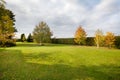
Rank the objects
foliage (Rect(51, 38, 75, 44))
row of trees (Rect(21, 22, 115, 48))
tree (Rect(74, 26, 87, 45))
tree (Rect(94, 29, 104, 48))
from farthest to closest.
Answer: foliage (Rect(51, 38, 75, 44)) < tree (Rect(74, 26, 87, 45)) < tree (Rect(94, 29, 104, 48)) < row of trees (Rect(21, 22, 115, 48))

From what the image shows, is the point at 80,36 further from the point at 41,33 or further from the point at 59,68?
the point at 59,68

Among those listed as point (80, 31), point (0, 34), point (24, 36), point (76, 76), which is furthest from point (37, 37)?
point (76, 76)

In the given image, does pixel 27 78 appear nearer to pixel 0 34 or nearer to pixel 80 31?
pixel 0 34

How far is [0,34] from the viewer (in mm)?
21234

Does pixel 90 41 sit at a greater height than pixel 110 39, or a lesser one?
lesser

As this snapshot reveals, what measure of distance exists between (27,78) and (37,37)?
55.6 m

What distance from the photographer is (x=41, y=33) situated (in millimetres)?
66188

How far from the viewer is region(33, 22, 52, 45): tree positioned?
6619cm

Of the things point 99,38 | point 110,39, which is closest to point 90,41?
point 99,38

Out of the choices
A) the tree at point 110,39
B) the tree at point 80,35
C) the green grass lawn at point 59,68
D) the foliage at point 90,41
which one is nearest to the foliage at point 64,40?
the tree at point 80,35

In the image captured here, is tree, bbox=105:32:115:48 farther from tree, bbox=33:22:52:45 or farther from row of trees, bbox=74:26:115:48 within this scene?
tree, bbox=33:22:52:45

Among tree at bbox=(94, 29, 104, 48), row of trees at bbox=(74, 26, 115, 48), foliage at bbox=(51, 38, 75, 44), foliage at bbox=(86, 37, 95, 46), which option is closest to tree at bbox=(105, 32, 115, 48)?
row of trees at bbox=(74, 26, 115, 48)

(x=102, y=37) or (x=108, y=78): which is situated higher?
(x=102, y=37)

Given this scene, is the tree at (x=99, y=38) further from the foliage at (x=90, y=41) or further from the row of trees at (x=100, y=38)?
the foliage at (x=90, y=41)
